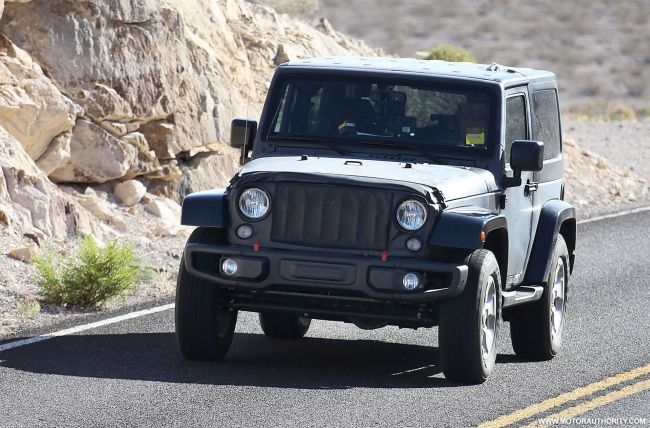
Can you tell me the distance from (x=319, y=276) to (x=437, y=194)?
95cm

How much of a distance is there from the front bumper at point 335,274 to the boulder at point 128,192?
7818 mm

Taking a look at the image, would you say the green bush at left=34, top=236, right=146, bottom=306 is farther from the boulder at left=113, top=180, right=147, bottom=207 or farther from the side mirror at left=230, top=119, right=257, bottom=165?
the boulder at left=113, top=180, right=147, bottom=207

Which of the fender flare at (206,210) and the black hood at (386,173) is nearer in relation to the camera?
the black hood at (386,173)

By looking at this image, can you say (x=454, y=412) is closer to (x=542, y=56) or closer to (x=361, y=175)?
(x=361, y=175)

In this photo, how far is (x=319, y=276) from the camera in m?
9.05

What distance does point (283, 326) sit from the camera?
10945mm

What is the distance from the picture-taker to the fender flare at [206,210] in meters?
9.27

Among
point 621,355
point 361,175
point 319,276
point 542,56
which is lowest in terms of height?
point 542,56

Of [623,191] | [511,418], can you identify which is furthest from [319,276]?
[623,191]

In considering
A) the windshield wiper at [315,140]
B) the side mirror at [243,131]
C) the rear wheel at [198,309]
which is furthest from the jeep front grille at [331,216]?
the side mirror at [243,131]

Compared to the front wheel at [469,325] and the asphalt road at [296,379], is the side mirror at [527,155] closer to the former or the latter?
the front wheel at [469,325]

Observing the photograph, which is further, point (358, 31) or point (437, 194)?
point (358, 31)

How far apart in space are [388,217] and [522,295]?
152 centimetres

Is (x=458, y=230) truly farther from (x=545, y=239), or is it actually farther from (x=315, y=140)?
(x=545, y=239)
